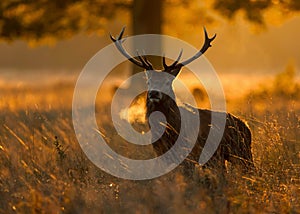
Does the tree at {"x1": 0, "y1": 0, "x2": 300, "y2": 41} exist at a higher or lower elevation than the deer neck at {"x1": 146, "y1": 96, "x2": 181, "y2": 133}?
lower

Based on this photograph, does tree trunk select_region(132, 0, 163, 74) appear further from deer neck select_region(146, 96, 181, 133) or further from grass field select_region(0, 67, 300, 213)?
deer neck select_region(146, 96, 181, 133)

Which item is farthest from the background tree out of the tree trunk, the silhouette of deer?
the silhouette of deer

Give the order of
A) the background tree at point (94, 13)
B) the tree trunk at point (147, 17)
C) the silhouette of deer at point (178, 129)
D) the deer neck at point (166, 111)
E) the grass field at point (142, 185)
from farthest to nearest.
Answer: the tree trunk at point (147, 17), the background tree at point (94, 13), the deer neck at point (166, 111), the silhouette of deer at point (178, 129), the grass field at point (142, 185)

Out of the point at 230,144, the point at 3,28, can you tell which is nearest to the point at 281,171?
the point at 230,144

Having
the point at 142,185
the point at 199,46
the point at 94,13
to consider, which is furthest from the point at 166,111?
the point at 199,46

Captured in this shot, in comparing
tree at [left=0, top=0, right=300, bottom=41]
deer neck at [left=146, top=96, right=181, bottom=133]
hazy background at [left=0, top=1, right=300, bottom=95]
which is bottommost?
hazy background at [left=0, top=1, right=300, bottom=95]

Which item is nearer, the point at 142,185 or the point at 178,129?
the point at 142,185

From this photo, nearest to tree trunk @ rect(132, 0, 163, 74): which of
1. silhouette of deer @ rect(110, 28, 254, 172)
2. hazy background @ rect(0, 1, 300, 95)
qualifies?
hazy background @ rect(0, 1, 300, 95)

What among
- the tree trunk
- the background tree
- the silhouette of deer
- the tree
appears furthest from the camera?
the tree trunk

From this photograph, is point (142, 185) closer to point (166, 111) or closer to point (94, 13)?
point (166, 111)

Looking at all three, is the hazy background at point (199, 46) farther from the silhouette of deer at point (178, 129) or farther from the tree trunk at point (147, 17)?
the silhouette of deer at point (178, 129)

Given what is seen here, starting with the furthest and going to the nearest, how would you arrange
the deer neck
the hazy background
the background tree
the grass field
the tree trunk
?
1. the hazy background
2. the tree trunk
3. the background tree
4. the deer neck
5. the grass field

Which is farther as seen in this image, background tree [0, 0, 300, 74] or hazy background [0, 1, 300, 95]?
hazy background [0, 1, 300, 95]

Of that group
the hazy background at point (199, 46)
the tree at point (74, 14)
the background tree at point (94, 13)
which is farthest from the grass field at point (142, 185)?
the tree at point (74, 14)
